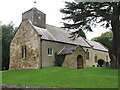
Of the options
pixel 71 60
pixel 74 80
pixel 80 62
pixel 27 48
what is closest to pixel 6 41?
pixel 27 48

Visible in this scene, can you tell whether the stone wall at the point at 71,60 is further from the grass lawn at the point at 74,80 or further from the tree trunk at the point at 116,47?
the grass lawn at the point at 74,80

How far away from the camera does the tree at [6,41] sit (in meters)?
45.9

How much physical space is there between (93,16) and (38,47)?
33.5 ft

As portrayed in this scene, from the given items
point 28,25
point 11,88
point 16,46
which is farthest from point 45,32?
point 11,88

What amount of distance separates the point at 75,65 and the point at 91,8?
11292 millimetres

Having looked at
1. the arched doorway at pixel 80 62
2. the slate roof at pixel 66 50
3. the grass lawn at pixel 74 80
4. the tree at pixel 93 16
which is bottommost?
the grass lawn at pixel 74 80

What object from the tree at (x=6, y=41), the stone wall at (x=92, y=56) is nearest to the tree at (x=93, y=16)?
the stone wall at (x=92, y=56)

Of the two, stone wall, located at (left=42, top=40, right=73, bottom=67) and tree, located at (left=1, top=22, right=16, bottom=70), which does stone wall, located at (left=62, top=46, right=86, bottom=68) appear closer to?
stone wall, located at (left=42, top=40, right=73, bottom=67)

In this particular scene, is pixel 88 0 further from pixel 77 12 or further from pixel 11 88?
pixel 11 88

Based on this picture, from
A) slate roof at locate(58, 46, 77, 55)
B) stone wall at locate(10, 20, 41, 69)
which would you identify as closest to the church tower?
stone wall at locate(10, 20, 41, 69)

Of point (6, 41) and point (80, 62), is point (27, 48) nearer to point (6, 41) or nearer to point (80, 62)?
point (80, 62)

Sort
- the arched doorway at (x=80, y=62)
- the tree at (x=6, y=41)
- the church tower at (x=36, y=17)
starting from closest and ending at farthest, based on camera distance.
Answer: the church tower at (x=36, y=17)
the arched doorway at (x=80, y=62)
the tree at (x=6, y=41)

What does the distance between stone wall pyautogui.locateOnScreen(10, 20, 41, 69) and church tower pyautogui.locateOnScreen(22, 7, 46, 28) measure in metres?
A: 1.03

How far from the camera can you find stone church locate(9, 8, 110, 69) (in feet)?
100
